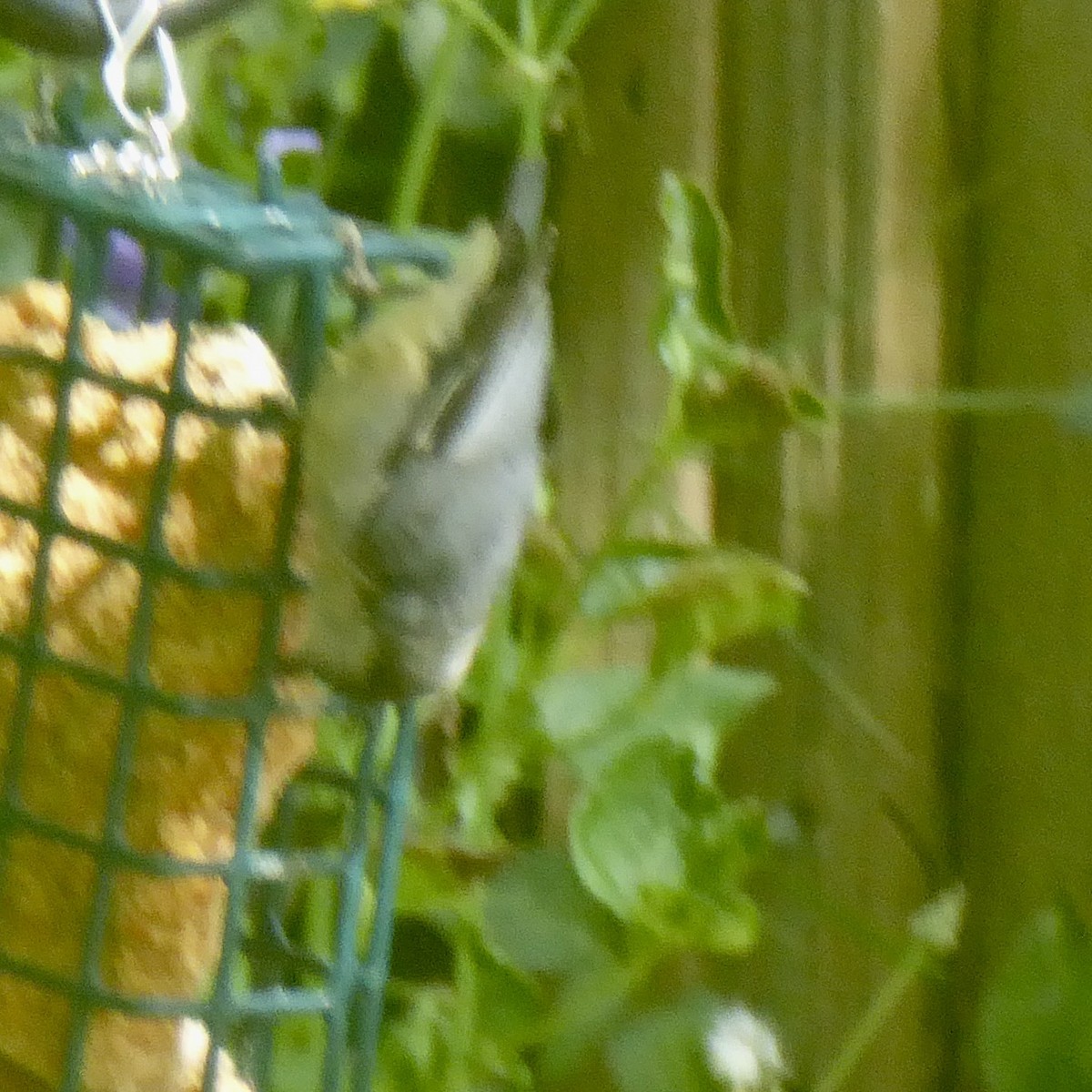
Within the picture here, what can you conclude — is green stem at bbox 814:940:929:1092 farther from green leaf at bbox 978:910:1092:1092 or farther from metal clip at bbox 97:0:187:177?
metal clip at bbox 97:0:187:177

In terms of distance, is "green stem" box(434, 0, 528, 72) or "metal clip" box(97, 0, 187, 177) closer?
"metal clip" box(97, 0, 187, 177)

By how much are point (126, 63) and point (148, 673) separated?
19cm

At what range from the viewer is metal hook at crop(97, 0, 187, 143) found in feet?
1.54

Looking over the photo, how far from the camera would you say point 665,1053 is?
2.61 feet

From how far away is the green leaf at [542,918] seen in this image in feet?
2.61

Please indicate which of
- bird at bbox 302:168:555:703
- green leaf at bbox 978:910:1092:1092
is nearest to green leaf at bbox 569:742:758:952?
green leaf at bbox 978:910:1092:1092

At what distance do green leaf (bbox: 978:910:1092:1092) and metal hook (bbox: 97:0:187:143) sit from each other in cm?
53

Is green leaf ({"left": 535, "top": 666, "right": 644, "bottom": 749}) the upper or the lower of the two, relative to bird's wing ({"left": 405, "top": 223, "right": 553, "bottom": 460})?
lower

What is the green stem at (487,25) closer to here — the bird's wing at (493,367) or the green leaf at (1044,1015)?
the bird's wing at (493,367)

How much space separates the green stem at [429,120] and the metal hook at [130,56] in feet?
1.00

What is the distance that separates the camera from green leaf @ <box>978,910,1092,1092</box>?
2.42 feet

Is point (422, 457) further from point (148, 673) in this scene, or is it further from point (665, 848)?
point (665, 848)

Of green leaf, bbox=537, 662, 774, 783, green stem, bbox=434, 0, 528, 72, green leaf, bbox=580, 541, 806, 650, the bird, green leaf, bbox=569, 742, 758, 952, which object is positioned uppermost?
green stem, bbox=434, 0, 528, 72

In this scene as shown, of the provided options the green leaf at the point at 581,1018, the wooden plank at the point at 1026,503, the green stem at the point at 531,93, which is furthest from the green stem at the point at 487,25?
the green leaf at the point at 581,1018
